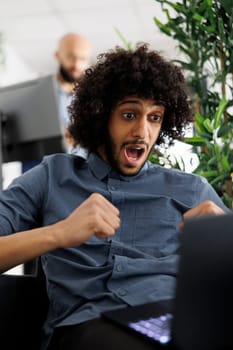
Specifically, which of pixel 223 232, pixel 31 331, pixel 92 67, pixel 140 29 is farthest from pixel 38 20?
pixel 223 232

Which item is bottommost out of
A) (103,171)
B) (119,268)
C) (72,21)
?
(119,268)

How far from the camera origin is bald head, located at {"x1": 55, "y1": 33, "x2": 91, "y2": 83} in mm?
3246

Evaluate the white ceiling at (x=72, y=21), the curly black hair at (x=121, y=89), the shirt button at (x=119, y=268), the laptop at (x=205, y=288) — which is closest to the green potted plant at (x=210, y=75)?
the curly black hair at (x=121, y=89)

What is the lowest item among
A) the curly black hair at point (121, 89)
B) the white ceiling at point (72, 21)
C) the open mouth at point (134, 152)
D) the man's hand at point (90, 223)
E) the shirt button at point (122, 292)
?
the shirt button at point (122, 292)

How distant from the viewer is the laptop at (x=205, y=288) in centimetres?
61

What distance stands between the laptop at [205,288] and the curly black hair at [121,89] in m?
0.72

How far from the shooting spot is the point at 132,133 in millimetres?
1269

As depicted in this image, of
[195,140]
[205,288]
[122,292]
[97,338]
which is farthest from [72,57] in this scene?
[205,288]

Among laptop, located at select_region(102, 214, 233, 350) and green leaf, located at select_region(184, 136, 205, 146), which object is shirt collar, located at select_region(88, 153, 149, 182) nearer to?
green leaf, located at select_region(184, 136, 205, 146)

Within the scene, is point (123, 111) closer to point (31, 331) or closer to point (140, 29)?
point (31, 331)

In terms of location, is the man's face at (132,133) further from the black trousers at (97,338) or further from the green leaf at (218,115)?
the black trousers at (97,338)

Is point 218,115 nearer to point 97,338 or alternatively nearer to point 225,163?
point 225,163

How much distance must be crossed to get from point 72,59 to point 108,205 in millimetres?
2449

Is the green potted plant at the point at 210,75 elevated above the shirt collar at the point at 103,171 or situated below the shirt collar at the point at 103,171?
above
